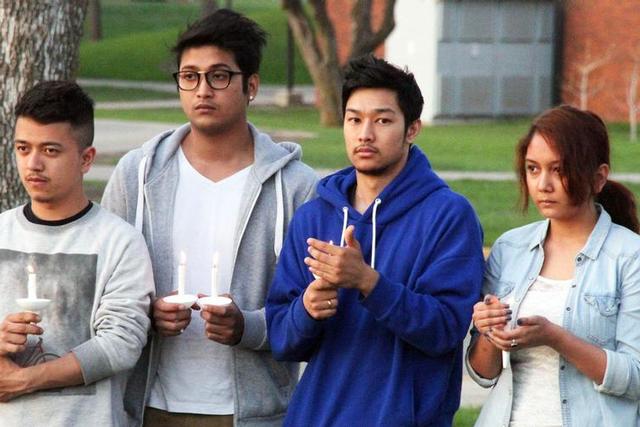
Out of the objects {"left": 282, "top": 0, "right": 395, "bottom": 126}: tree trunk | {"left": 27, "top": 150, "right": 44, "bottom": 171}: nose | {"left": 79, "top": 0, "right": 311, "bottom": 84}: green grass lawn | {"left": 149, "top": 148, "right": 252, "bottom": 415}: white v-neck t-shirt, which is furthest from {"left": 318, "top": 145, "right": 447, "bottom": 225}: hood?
{"left": 79, "top": 0, "right": 311, "bottom": 84}: green grass lawn

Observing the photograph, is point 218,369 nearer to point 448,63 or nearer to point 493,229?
point 493,229

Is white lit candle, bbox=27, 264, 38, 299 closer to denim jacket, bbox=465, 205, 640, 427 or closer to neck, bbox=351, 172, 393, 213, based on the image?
neck, bbox=351, 172, 393, 213

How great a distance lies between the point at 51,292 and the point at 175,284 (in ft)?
1.45

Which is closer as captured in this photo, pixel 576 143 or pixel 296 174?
pixel 576 143

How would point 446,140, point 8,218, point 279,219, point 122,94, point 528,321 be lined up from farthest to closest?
1. point 122,94
2. point 446,140
3. point 279,219
4. point 8,218
5. point 528,321

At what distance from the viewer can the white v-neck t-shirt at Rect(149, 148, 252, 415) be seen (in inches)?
162

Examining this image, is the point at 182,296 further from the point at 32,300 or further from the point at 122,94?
the point at 122,94

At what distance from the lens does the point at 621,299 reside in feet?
12.4

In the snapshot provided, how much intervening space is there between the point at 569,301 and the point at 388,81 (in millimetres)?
839

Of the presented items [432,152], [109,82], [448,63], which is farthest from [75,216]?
[109,82]

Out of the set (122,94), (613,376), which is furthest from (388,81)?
(122,94)

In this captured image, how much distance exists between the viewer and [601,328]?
12.3 ft

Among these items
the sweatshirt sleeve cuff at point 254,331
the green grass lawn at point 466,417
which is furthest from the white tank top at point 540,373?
the green grass lawn at point 466,417

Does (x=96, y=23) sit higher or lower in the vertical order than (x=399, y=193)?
higher
